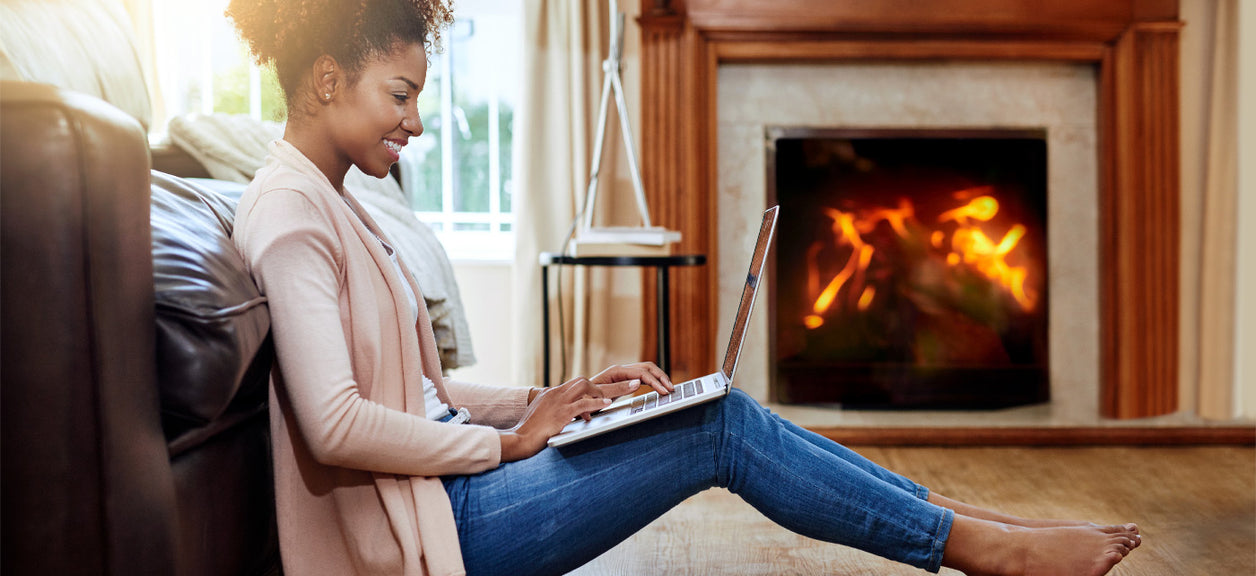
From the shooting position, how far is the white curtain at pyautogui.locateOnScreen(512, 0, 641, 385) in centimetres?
293

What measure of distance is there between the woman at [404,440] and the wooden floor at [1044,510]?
0.49m

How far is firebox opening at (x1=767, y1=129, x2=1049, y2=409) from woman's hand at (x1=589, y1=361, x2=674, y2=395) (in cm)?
176

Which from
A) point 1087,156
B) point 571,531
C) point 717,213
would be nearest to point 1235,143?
point 1087,156

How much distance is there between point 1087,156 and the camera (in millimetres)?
2891

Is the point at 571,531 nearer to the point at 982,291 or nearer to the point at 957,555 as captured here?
the point at 957,555

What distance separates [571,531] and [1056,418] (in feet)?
7.60

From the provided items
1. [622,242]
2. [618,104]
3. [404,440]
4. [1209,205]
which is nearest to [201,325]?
[404,440]

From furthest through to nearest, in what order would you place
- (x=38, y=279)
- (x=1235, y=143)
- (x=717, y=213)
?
(x=717, y=213) → (x=1235, y=143) → (x=38, y=279)

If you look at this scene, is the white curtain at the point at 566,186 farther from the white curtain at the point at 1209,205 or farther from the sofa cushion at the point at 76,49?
the white curtain at the point at 1209,205

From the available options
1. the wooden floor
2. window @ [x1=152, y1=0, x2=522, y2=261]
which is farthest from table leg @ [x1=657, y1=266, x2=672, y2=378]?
window @ [x1=152, y1=0, x2=522, y2=261]

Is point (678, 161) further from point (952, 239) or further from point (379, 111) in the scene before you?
point (379, 111)

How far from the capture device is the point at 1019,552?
3.67 ft

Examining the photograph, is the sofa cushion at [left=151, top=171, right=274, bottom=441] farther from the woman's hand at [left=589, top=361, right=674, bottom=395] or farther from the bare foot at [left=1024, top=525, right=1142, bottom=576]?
the bare foot at [left=1024, top=525, right=1142, bottom=576]

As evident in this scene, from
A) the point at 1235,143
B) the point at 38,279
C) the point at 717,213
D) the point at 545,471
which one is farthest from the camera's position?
the point at 717,213
